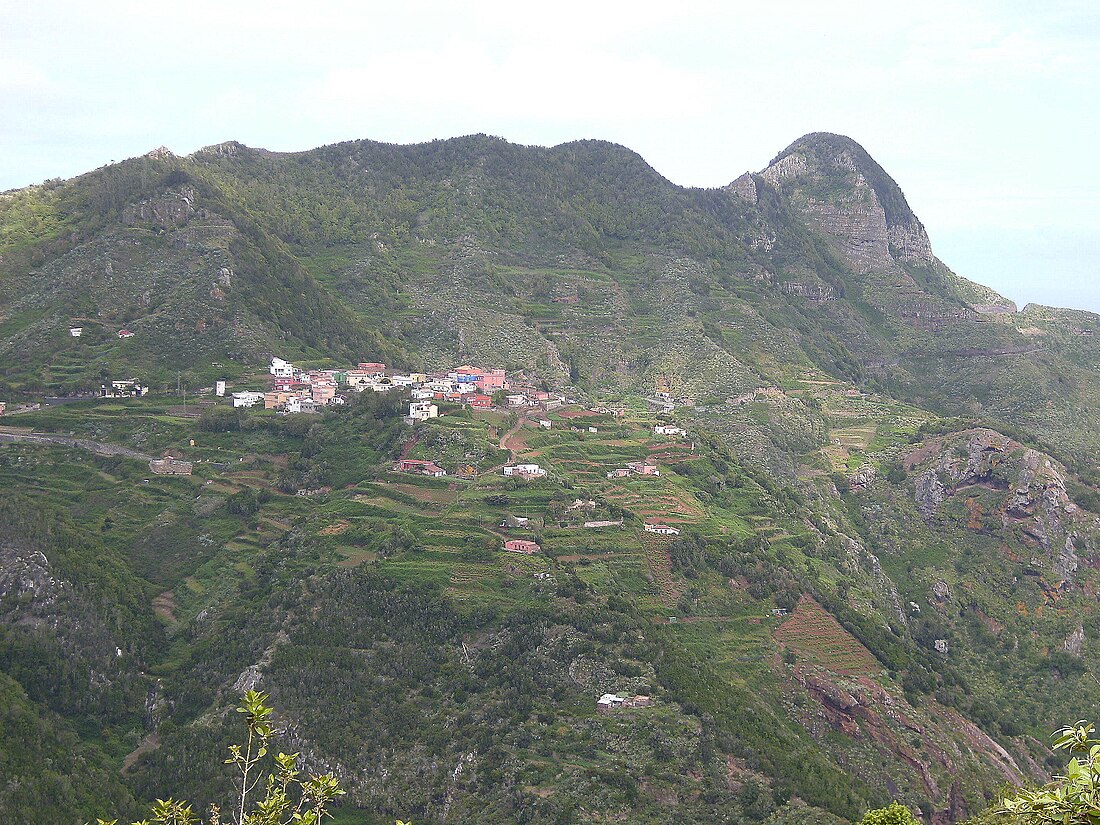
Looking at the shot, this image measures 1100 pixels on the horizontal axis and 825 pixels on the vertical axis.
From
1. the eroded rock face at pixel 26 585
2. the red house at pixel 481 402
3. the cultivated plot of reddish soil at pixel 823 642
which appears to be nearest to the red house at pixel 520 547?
the cultivated plot of reddish soil at pixel 823 642

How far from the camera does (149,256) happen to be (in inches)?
3423

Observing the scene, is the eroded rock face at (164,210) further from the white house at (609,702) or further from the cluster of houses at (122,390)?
the white house at (609,702)

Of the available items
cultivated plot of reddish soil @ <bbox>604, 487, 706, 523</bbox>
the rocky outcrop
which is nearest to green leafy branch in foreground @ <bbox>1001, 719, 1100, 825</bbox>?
cultivated plot of reddish soil @ <bbox>604, 487, 706, 523</bbox>

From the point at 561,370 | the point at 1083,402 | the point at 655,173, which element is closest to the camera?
the point at 561,370

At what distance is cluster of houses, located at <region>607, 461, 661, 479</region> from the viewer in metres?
68.5

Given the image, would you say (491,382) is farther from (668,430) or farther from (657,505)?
(657,505)

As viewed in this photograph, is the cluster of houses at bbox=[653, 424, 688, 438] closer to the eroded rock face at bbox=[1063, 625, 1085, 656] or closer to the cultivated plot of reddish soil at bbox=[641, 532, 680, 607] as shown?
the cultivated plot of reddish soil at bbox=[641, 532, 680, 607]

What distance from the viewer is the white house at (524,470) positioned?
2504 inches

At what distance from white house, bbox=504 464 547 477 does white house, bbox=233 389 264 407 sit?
21.4 m

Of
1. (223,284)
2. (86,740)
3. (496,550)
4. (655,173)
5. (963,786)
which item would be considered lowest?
(963,786)

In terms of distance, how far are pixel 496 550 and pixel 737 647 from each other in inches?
552

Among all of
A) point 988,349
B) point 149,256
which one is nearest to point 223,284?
point 149,256

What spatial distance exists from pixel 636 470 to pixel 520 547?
16.3m

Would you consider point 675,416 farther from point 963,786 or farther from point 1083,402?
point 1083,402
